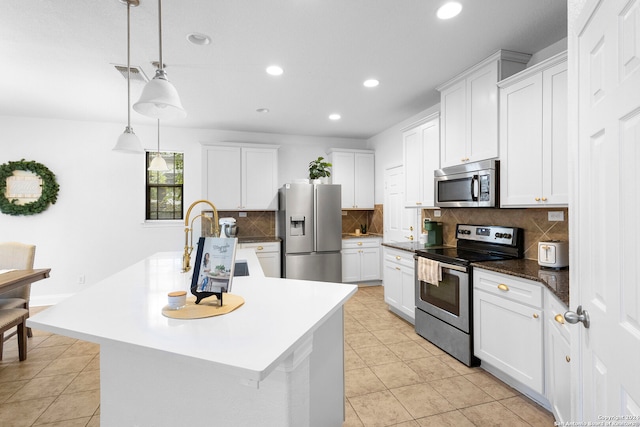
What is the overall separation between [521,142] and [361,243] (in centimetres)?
315

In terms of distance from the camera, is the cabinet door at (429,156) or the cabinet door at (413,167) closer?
the cabinet door at (429,156)

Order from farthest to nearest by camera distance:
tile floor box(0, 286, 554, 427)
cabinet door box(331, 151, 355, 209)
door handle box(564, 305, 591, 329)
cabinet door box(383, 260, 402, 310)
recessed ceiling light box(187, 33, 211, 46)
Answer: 1. cabinet door box(331, 151, 355, 209)
2. cabinet door box(383, 260, 402, 310)
3. recessed ceiling light box(187, 33, 211, 46)
4. tile floor box(0, 286, 554, 427)
5. door handle box(564, 305, 591, 329)

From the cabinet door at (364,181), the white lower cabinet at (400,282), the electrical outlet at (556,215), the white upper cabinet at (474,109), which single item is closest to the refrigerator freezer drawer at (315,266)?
the cabinet door at (364,181)

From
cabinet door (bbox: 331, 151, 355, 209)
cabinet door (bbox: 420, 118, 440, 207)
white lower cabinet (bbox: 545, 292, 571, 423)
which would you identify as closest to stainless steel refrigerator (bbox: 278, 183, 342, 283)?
cabinet door (bbox: 331, 151, 355, 209)

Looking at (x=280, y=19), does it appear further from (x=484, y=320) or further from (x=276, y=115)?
(x=484, y=320)

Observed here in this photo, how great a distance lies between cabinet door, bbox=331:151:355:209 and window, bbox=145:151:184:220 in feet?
8.14

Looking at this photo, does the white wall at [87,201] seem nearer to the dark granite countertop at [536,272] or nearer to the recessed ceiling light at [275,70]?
the recessed ceiling light at [275,70]

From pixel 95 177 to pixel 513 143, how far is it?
5.27 metres

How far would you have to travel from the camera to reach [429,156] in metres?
3.58

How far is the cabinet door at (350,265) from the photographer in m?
5.23

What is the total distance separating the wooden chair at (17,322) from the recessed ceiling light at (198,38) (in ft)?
8.73

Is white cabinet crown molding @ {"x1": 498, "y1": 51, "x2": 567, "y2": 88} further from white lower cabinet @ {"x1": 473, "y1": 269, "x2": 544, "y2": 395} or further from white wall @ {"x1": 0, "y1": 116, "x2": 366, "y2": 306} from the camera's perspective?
white wall @ {"x1": 0, "y1": 116, "x2": 366, "y2": 306}

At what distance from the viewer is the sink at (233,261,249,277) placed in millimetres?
2412

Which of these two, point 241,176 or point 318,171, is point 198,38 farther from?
point 318,171
